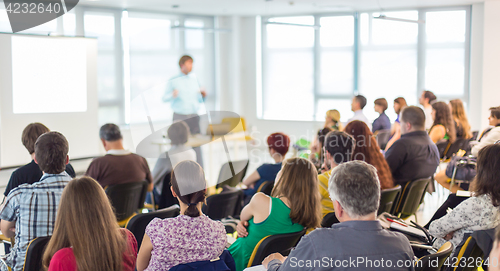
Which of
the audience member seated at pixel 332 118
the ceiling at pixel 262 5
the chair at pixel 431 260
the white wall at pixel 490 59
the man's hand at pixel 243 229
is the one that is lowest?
the man's hand at pixel 243 229

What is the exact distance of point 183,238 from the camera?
1.88m

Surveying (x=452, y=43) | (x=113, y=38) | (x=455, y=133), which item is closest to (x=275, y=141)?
(x=455, y=133)

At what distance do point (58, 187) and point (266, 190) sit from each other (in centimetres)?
168

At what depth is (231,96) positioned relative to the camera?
10.5m

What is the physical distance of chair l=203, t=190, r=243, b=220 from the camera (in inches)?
130

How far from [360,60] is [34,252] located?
8.52 metres

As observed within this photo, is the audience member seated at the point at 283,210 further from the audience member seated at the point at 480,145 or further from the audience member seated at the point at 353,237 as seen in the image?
the audience member seated at the point at 480,145

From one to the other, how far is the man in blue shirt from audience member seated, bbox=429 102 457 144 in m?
3.36

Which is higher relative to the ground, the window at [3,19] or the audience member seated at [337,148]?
the window at [3,19]

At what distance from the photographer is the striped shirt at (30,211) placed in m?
2.33

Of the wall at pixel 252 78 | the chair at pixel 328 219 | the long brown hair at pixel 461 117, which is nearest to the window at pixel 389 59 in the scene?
the wall at pixel 252 78

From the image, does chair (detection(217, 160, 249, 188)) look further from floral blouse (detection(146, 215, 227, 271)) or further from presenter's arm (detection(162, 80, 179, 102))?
floral blouse (detection(146, 215, 227, 271))

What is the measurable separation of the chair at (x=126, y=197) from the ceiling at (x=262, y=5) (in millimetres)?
4812

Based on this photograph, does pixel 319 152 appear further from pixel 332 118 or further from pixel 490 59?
pixel 490 59
